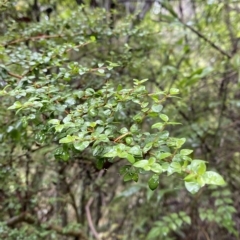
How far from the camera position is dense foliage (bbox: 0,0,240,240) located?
56 cm

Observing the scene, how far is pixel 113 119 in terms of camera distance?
62 cm

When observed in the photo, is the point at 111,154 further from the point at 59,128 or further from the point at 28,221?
the point at 28,221

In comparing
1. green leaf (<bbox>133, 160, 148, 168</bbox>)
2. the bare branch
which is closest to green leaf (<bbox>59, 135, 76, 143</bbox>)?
green leaf (<bbox>133, 160, 148, 168</bbox>)

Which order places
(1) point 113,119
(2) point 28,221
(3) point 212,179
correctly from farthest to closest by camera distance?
(2) point 28,221
(1) point 113,119
(3) point 212,179

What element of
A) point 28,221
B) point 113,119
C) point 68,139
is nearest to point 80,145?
point 68,139

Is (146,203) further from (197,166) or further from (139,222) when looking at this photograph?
(197,166)

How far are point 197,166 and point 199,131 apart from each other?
105 centimetres

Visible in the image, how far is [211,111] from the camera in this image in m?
1.64

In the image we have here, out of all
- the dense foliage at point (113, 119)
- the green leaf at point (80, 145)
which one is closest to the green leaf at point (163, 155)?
the dense foliage at point (113, 119)

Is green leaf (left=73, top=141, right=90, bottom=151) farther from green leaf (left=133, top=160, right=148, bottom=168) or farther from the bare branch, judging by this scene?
the bare branch

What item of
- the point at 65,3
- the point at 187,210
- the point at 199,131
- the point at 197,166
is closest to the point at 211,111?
the point at 199,131

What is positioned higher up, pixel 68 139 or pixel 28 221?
pixel 68 139

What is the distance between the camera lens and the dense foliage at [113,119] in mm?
564

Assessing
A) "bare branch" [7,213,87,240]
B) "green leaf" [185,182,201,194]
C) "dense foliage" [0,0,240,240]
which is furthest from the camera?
"bare branch" [7,213,87,240]
